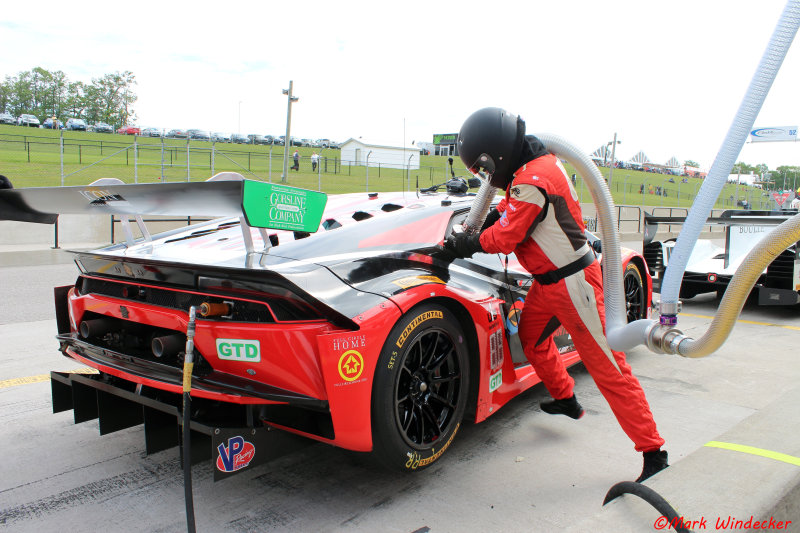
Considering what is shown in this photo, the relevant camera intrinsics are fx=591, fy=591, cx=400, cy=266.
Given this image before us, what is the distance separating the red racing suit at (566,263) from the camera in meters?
2.99

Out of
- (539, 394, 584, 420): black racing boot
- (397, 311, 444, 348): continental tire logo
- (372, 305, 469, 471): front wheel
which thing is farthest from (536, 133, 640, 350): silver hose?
(397, 311, 444, 348): continental tire logo

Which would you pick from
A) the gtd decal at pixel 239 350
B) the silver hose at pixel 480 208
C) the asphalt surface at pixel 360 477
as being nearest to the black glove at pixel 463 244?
the silver hose at pixel 480 208

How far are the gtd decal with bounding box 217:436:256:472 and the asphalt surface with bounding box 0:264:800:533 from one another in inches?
13.2

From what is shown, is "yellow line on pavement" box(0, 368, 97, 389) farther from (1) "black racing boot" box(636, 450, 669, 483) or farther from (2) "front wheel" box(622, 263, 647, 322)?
(2) "front wheel" box(622, 263, 647, 322)

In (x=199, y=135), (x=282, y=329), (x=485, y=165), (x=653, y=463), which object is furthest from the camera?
(x=199, y=135)

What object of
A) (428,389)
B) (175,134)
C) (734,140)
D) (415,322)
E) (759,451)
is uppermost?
(175,134)

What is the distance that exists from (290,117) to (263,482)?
24.0 metres

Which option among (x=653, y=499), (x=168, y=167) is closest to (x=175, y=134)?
(x=168, y=167)

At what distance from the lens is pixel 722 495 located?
2262 millimetres

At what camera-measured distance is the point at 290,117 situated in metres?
25.4

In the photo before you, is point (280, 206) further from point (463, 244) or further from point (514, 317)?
point (514, 317)

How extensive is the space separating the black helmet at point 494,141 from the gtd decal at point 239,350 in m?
1.59

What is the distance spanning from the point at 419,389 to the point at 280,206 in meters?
1.09

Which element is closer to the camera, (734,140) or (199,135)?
(734,140)
